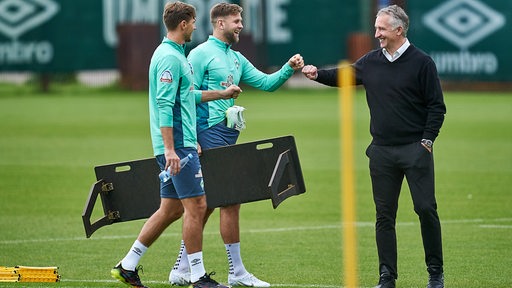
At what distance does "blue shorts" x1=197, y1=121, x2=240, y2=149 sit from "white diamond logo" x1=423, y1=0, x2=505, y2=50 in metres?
28.9

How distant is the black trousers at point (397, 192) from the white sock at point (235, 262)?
1358 mm

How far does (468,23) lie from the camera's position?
39.3m

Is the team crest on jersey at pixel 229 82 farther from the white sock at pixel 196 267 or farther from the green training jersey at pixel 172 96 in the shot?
the white sock at pixel 196 267

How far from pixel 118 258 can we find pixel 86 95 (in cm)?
2890

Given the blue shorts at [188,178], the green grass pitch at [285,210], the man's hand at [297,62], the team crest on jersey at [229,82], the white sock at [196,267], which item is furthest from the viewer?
the green grass pitch at [285,210]

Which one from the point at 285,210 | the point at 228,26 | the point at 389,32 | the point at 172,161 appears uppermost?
the point at 389,32

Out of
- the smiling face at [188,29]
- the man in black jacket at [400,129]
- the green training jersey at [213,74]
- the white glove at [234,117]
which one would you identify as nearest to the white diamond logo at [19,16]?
the green training jersey at [213,74]

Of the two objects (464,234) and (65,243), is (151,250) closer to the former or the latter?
(65,243)

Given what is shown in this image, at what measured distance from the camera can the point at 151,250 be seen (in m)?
13.4

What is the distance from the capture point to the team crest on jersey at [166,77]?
1004cm

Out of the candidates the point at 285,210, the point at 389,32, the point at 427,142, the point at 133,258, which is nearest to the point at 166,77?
the point at 133,258

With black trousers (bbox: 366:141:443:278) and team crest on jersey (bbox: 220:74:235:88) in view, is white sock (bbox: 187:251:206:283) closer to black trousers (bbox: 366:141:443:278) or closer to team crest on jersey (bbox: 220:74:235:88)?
black trousers (bbox: 366:141:443:278)

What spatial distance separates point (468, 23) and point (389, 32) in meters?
29.6

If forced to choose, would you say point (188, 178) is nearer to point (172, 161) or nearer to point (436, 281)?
point (172, 161)
